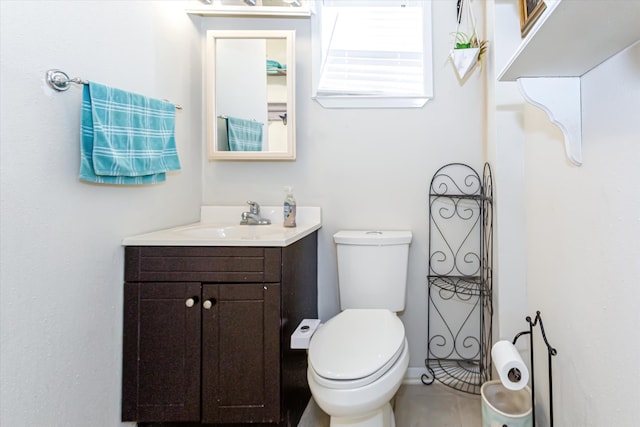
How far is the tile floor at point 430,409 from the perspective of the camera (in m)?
1.57

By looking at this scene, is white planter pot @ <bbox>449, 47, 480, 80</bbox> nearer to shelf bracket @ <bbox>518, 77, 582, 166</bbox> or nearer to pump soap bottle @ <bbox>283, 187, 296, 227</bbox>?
shelf bracket @ <bbox>518, 77, 582, 166</bbox>

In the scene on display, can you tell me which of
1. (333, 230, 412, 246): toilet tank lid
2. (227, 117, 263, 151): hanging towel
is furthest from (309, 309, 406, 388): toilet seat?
(227, 117, 263, 151): hanging towel

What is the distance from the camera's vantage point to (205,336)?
1.31 metres

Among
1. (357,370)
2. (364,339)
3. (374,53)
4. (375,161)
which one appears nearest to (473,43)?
(374,53)

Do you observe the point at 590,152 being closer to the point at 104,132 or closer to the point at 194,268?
the point at 194,268

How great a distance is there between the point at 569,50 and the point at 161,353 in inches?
62.4

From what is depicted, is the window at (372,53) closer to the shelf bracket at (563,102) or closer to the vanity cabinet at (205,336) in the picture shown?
the shelf bracket at (563,102)

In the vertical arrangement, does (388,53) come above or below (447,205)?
above

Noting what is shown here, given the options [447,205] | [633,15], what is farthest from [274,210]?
[633,15]

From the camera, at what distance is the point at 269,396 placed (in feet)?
4.25

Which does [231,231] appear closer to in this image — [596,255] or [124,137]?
[124,137]

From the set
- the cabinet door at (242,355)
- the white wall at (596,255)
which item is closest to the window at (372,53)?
the white wall at (596,255)

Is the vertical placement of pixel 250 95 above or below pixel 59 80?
above

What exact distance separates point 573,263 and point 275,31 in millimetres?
1684
